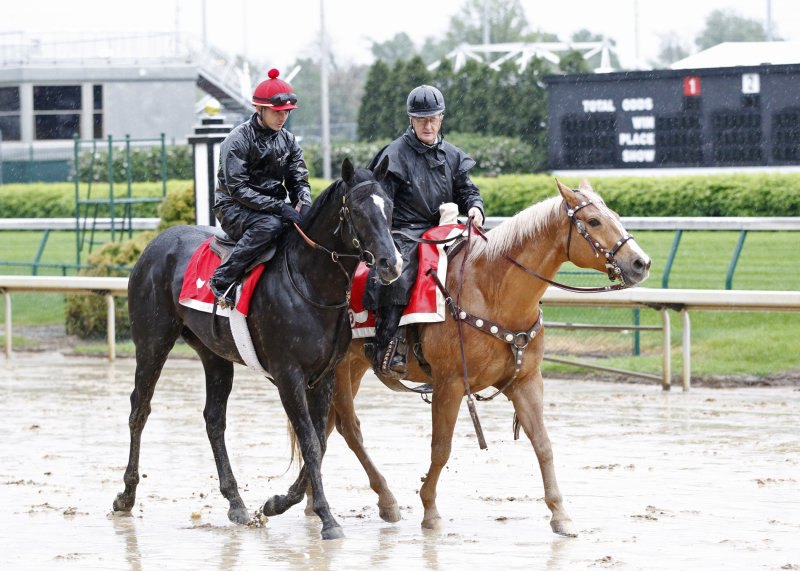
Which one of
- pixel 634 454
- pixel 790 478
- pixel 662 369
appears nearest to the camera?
pixel 790 478

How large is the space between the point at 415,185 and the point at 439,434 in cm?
141

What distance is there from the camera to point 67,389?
13.9m

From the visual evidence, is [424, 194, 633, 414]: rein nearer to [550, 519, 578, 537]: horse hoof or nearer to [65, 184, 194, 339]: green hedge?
[550, 519, 578, 537]: horse hoof

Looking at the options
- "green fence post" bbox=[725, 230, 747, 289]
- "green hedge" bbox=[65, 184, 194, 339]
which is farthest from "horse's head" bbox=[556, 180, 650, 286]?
"green hedge" bbox=[65, 184, 194, 339]

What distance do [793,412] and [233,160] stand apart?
6030 millimetres

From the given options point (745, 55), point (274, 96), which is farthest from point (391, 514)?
point (745, 55)

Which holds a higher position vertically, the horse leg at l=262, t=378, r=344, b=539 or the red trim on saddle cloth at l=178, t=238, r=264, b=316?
the red trim on saddle cloth at l=178, t=238, r=264, b=316

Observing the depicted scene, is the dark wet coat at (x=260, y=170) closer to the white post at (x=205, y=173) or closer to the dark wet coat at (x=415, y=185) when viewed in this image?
the dark wet coat at (x=415, y=185)

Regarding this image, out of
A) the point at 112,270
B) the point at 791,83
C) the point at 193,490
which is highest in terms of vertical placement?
the point at 791,83

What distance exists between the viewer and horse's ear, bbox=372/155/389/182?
7.20m

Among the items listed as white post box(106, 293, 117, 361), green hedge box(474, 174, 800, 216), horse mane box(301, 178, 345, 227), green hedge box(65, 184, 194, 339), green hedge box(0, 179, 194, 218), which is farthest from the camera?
green hedge box(0, 179, 194, 218)

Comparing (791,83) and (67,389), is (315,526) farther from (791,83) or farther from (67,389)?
(791,83)

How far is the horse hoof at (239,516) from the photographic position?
25.7 ft

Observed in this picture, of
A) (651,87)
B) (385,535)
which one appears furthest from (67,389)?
(651,87)
